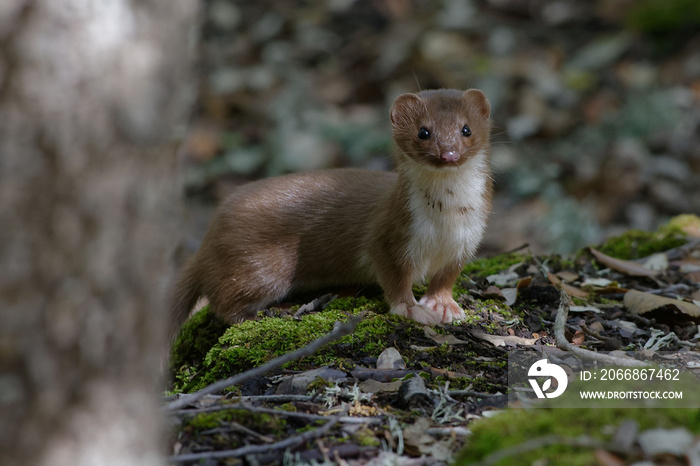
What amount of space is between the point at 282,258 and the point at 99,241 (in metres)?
3.60

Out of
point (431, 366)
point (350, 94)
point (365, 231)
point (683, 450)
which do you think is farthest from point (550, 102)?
point (683, 450)

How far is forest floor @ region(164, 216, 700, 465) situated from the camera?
8.15 ft

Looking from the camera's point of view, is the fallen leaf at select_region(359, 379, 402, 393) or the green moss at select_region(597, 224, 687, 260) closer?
the fallen leaf at select_region(359, 379, 402, 393)

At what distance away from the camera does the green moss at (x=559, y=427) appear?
92.7 inches

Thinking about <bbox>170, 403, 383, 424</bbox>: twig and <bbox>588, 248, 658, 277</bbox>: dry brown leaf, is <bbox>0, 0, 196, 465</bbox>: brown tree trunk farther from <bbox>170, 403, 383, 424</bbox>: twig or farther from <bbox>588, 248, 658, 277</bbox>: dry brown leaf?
<bbox>588, 248, 658, 277</bbox>: dry brown leaf

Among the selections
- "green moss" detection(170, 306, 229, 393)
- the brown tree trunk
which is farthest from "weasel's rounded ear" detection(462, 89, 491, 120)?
the brown tree trunk

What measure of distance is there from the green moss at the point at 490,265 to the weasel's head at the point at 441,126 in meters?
1.23

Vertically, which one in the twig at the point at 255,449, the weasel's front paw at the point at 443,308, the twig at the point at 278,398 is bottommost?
the weasel's front paw at the point at 443,308

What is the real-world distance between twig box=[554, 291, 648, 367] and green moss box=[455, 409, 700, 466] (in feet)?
2.85

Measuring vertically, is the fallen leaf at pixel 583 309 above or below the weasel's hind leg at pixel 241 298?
below

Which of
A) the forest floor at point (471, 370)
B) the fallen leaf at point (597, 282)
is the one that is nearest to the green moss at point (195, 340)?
the forest floor at point (471, 370)

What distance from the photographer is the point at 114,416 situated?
6.29 feet

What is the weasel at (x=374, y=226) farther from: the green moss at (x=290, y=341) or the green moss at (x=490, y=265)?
the green moss at (x=490, y=265)

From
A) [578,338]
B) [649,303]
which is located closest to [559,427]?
[578,338]
